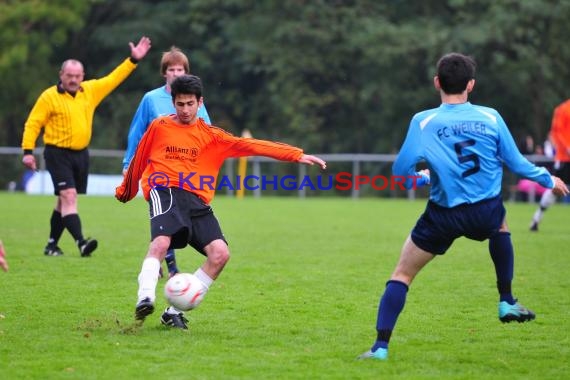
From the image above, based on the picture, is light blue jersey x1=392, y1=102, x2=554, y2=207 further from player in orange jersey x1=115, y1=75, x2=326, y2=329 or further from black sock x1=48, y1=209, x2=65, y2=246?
black sock x1=48, y1=209, x2=65, y2=246

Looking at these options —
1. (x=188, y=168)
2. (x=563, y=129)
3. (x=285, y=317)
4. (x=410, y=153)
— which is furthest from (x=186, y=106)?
(x=563, y=129)

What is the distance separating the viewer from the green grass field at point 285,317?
5922 mm

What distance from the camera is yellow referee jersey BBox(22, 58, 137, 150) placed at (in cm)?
1117

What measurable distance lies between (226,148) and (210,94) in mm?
32593

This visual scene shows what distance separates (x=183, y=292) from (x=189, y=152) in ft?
3.31

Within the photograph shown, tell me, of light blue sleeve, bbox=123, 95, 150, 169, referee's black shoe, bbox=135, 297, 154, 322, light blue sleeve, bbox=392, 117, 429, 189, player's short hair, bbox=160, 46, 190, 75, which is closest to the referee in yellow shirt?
light blue sleeve, bbox=123, 95, 150, 169

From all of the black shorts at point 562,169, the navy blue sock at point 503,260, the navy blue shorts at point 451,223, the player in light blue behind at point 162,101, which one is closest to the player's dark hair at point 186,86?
the navy blue shorts at point 451,223

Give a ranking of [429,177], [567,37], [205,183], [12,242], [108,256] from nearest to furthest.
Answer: [429,177] → [205,183] → [108,256] → [12,242] → [567,37]

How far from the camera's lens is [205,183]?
7.01m

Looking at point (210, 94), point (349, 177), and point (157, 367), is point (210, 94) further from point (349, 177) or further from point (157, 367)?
point (157, 367)

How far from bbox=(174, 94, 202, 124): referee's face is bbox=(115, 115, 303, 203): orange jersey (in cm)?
7

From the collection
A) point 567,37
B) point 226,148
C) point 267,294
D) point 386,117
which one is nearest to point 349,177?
point 386,117

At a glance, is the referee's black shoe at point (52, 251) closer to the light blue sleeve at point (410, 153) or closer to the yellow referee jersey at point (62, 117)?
the yellow referee jersey at point (62, 117)

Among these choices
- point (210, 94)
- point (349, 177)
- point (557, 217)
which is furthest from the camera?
point (210, 94)
